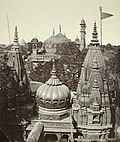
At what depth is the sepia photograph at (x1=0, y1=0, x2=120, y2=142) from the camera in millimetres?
5301

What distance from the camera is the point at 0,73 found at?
6109 millimetres

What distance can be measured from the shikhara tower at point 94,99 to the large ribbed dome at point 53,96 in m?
0.40

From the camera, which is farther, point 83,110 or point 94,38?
point 83,110

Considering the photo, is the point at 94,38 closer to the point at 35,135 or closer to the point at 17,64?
the point at 17,64

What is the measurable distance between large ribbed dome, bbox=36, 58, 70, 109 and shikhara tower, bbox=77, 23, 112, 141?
397mm

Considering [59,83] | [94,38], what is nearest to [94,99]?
[59,83]

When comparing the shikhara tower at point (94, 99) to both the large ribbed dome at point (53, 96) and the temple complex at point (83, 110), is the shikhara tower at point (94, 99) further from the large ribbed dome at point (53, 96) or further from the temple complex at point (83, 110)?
the large ribbed dome at point (53, 96)

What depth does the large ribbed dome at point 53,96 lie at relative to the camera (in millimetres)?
6223

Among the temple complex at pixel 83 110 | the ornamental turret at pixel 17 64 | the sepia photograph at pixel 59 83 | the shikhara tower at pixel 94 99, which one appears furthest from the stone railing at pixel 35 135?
the ornamental turret at pixel 17 64

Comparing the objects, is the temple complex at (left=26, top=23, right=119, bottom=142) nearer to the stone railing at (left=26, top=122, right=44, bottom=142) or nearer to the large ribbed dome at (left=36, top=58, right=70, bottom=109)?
the large ribbed dome at (left=36, top=58, right=70, bottom=109)

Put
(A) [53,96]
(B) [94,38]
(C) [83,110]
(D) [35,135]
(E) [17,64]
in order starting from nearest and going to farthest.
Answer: (D) [35,135] → (A) [53,96] → (B) [94,38] → (C) [83,110] → (E) [17,64]

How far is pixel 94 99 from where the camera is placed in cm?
625

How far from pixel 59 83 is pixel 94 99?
0.79m

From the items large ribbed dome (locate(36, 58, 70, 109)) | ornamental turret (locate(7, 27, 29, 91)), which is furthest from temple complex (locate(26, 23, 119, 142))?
ornamental turret (locate(7, 27, 29, 91))
